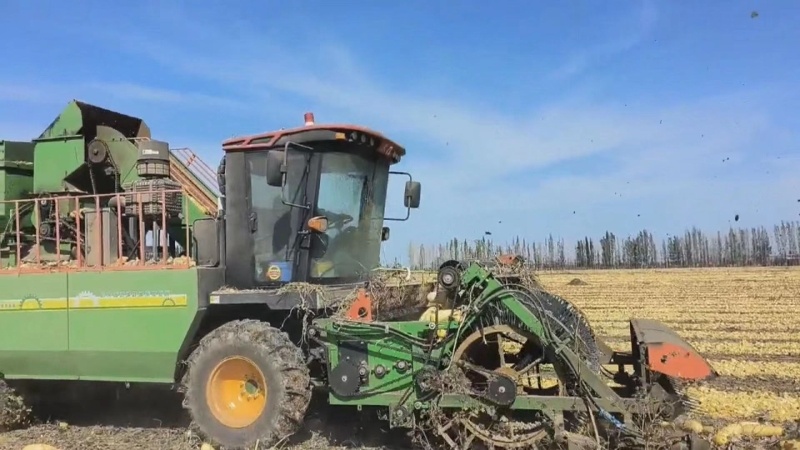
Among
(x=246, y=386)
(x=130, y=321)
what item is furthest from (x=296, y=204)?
(x=130, y=321)

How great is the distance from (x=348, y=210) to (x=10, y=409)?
4.68 m

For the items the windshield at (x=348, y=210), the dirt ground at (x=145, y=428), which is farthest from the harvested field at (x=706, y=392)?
the windshield at (x=348, y=210)

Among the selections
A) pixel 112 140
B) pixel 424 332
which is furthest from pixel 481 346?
pixel 112 140

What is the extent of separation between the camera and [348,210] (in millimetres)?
7234

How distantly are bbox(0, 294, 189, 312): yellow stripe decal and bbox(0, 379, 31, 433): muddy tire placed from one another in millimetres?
972

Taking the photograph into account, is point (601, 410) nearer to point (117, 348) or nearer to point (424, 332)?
point (424, 332)

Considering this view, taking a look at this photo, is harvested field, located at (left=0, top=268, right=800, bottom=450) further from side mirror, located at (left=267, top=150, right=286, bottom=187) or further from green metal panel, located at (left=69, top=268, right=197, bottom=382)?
side mirror, located at (left=267, top=150, right=286, bottom=187)

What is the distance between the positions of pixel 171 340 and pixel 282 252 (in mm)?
1459

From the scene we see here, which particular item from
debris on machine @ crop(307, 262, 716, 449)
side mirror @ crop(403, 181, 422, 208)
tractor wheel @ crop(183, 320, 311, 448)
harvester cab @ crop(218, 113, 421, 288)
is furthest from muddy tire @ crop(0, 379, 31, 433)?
side mirror @ crop(403, 181, 422, 208)

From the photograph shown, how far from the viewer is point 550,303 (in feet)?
20.0

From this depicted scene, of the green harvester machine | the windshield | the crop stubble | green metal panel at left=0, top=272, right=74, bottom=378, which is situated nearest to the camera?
the green harvester machine

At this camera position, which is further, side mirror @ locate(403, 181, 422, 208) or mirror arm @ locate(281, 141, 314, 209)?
side mirror @ locate(403, 181, 422, 208)

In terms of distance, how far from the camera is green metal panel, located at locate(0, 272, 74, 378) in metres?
7.45

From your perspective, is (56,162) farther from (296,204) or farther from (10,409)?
(296,204)
